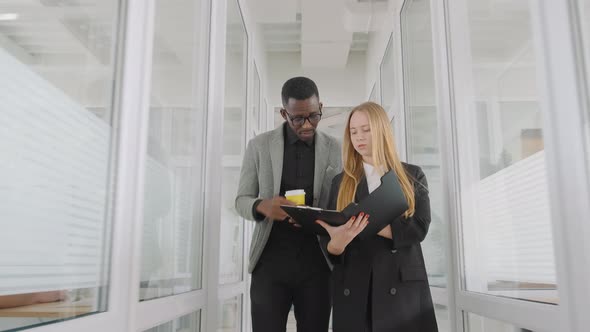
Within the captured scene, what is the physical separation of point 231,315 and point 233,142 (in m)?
1.10

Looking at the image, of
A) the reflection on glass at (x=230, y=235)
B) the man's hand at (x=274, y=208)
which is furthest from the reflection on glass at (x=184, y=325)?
the man's hand at (x=274, y=208)

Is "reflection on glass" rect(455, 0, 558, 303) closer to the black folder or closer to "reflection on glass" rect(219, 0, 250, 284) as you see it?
the black folder

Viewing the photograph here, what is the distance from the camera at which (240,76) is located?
3.34 m

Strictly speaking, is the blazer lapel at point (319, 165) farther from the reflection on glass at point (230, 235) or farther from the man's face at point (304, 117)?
the reflection on glass at point (230, 235)

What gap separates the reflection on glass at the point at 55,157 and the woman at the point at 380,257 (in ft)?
2.32

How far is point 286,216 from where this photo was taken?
72.2 inches

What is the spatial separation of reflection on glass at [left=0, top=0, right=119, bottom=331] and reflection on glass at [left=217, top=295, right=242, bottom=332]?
1596mm

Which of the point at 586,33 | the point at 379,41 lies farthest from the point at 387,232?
the point at 379,41

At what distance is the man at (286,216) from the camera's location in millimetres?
1917

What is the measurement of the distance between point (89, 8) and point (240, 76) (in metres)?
2.26

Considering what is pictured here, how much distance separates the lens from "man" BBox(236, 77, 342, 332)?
1.92 metres

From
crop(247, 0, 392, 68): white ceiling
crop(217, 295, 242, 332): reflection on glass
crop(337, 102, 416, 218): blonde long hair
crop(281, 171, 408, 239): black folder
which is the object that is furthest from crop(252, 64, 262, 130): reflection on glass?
crop(281, 171, 408, 239): black folder

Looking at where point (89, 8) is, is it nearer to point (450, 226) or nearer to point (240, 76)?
point (450, 226)

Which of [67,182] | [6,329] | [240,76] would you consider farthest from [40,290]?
[240,76]
